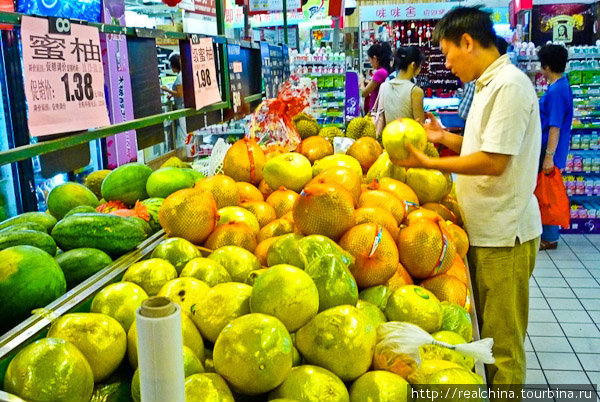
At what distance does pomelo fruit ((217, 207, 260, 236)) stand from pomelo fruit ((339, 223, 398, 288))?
0.44 metres

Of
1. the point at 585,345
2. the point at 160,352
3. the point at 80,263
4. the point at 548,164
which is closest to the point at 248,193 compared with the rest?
the point at 80,263

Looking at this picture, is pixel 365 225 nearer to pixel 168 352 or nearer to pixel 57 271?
pixel 57 271

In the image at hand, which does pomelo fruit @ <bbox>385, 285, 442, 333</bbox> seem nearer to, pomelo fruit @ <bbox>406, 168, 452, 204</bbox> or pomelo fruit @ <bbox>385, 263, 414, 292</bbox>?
pomelo fruit @ <bbox>385, 263, 414, 292</bbox>

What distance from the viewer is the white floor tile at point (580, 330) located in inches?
157

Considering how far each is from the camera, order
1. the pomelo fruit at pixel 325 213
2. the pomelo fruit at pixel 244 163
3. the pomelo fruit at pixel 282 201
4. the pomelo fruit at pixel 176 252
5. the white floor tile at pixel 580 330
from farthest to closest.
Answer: the white floor tile at pixel 580 330, the pomelo fruit at pixel 244 163, the pomelo fruit at pixel 282 201, the pomelo fruit at pixel 325 213, the pomelo fruit at pixel 176 252

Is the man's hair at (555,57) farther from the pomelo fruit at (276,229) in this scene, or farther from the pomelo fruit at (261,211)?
the pomelo fruit at (276,229)

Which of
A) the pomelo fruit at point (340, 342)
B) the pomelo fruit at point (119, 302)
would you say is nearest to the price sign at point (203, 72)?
the pomelo fruit at point (119, 302)

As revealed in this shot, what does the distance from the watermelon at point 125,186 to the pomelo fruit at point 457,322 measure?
1.34m

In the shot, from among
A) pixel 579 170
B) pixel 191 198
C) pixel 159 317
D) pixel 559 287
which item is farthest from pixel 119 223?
pixel 579 170

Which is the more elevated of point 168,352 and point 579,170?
point 168,352

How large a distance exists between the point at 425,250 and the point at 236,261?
2.16 feet

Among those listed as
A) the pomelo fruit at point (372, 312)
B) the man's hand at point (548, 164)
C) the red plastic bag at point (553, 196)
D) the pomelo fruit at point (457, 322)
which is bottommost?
the red plastic bag at point (553, 196)

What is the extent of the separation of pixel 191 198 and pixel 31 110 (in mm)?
629

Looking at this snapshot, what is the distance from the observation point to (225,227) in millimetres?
1934
